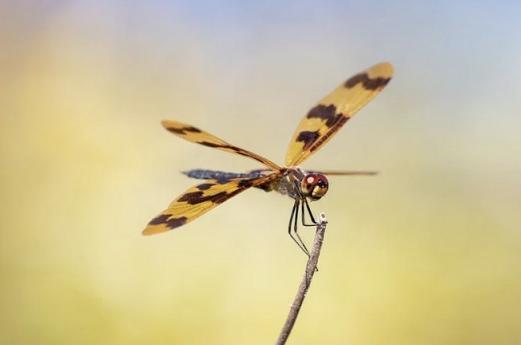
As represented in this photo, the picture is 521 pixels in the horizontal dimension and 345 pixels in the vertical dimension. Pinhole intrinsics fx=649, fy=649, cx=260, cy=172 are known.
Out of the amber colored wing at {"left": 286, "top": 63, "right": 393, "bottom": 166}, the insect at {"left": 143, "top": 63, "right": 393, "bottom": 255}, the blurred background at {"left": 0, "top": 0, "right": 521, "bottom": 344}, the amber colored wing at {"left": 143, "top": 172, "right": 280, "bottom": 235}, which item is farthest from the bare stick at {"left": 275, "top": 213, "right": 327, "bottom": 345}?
the blurred background at {"left": 0, "top": 0, "right": 521, "bottom": 344}

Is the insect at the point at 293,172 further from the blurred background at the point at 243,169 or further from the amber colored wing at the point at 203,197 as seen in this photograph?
the blurred background at the point at 243,169

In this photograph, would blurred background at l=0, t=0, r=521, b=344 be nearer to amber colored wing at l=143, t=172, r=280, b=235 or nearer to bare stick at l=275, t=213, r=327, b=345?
amber colored wing at l=143, t=172, r=280, b=235

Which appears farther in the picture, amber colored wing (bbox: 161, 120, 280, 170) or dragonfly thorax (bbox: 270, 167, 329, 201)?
amber colored wing (bbox: 161, 120, 280, 170)

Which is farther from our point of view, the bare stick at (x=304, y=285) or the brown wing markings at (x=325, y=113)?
the brown wing markings at (x=325, y=113)

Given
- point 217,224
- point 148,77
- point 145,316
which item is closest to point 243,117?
point 148,77

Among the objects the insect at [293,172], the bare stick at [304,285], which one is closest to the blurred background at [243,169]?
the insect at [293,172]

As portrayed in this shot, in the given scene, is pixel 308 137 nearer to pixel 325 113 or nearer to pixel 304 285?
pixel 325 113

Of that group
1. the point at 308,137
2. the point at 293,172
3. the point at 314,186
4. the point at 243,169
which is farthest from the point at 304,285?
the point at 243,169

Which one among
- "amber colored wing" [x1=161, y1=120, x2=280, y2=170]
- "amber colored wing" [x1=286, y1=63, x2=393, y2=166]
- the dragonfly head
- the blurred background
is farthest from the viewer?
the blurred background
